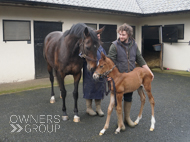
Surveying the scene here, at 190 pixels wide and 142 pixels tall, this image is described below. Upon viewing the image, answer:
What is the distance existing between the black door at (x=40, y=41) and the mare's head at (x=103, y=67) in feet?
17.3

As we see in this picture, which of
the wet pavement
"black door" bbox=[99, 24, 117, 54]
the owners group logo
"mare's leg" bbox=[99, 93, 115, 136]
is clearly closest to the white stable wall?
the wet pavement

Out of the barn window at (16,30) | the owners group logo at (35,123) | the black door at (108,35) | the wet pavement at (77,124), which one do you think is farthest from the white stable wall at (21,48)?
the owners group logo at (35,123)

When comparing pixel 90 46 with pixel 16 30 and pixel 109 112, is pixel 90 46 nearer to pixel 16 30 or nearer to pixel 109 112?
pixel 109 112

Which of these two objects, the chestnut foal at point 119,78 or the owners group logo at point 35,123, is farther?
the owners group logo at point 35,123

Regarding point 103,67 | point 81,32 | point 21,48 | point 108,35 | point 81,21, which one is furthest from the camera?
point 108,35

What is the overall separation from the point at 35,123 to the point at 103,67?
1.83 meters

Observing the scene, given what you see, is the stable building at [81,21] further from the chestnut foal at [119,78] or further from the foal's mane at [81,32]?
the chestnut foal at [119,78]

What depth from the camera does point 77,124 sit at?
379 centimetres

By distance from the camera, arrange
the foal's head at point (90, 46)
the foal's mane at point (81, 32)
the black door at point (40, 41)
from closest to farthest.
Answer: the foal's head at point (90, 46)
the foal's mane at point (81, 32)
the black door at point (40, 41)

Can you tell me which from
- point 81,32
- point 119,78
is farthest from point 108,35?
point 119,78

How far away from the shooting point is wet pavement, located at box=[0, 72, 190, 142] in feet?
10.6

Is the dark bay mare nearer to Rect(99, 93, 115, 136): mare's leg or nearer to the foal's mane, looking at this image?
the foal's mane

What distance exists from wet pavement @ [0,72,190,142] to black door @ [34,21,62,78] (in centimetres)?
226

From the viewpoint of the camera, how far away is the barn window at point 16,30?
22.8 feet
